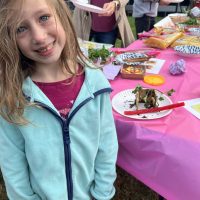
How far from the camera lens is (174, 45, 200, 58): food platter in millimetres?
1500

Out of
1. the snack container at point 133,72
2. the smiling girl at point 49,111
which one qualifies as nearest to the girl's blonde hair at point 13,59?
the smiling girl at point 49,111

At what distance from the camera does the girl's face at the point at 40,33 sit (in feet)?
2.29

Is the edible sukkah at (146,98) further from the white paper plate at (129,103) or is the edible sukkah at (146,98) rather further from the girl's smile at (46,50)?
the girl's smile at (46,50)

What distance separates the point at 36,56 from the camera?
74 cm

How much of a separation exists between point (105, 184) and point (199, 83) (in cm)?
64

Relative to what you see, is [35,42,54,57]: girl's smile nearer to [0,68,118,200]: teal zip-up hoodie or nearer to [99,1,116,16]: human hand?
[0,68,118,200]: teal zip-up hoodie

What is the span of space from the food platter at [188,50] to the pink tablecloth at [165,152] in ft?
1.82

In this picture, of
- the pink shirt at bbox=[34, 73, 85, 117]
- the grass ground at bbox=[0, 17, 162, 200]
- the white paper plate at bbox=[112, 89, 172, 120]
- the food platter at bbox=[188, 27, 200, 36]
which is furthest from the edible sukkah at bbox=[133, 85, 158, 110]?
the food platter at bbox=[188, 27, 200, 36]

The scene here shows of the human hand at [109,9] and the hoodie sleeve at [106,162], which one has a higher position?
the human hand at [109,9]

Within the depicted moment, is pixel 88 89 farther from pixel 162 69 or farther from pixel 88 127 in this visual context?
pixel 162 69

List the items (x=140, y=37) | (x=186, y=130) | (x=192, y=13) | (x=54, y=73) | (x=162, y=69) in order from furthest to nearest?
(x=192, y=13) → (x=140, y=37) → (x=162, y=69) → (x=186, y=130) → (x=54, y=73)

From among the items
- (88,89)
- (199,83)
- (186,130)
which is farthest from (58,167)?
(199,83)

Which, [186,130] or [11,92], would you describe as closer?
[11,92]

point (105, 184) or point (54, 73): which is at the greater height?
point (54, 73)
